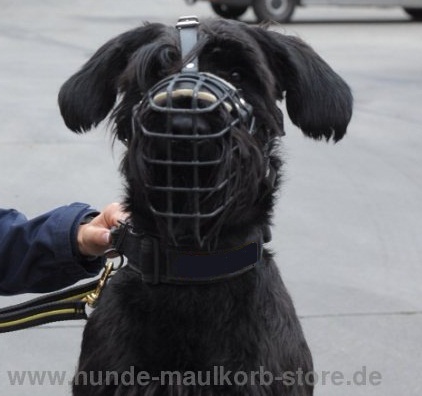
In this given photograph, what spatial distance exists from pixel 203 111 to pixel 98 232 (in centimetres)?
Result: 87

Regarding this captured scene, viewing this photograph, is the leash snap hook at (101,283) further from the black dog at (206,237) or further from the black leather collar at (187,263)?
the black leather collar at (187,263)

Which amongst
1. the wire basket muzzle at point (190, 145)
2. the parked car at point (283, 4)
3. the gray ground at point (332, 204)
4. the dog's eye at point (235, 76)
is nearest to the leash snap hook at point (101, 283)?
the gray ground at point (332, 204)

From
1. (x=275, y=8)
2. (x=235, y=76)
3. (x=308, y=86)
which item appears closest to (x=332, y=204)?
(x=308, y=86)

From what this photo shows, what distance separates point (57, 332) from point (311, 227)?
76.4 inches

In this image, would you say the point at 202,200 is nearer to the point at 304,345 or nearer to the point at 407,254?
the point at 304,345

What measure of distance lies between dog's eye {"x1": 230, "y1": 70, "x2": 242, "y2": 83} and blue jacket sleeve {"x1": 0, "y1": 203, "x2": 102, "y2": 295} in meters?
0.81

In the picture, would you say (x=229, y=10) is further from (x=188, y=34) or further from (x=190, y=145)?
(x=190, y=145)

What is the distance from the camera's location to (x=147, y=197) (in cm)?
233

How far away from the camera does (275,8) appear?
16.1 m

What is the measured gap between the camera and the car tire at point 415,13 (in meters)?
17.5

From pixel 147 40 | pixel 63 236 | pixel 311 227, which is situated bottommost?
pixel 311 227

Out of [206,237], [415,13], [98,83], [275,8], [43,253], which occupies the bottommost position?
[415,13]

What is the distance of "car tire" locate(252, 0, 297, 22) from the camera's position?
52.2 ft

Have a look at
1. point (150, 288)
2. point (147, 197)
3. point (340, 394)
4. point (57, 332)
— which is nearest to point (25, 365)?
point (57, 332)
